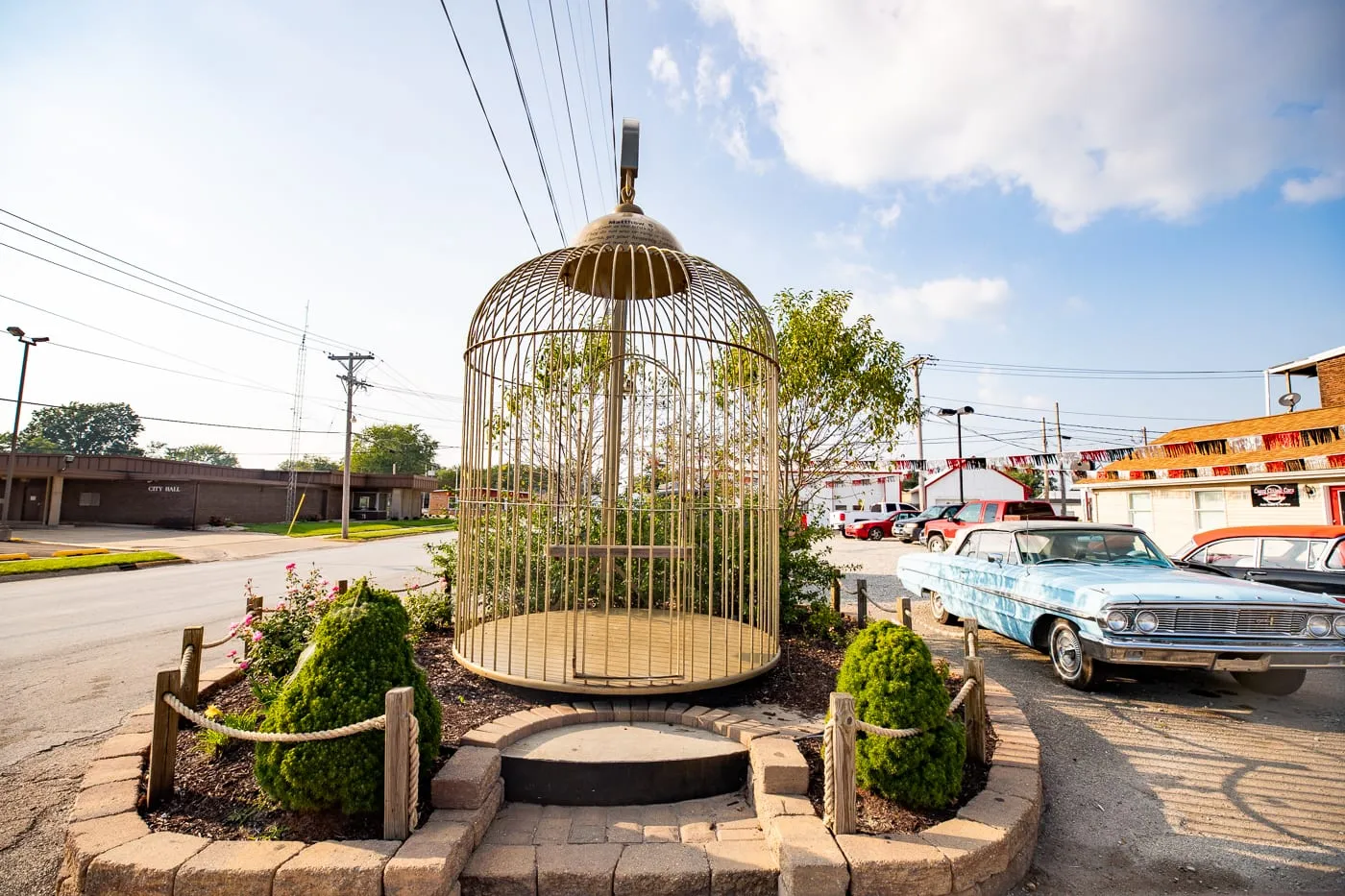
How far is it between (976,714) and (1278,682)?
4.24m

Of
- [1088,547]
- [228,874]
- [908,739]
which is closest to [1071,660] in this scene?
[1088,547]

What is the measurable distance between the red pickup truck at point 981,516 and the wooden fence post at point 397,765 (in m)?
13.7

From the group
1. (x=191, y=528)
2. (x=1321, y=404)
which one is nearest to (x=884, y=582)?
(x=1321, y=404)

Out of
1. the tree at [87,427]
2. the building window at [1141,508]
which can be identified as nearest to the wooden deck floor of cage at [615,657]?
the building window at [1141,508]

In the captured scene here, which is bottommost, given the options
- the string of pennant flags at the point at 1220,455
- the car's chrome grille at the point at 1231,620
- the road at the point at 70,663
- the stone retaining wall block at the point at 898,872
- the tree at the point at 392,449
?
the road at the point at 70,663

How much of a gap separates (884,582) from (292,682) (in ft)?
39.3

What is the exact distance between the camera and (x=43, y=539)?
21.6 m

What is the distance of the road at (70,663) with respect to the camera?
3.14 meters

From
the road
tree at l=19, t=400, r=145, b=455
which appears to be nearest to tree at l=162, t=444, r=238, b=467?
tree at l=19, t=400, r=145, b=455

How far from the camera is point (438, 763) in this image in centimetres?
321

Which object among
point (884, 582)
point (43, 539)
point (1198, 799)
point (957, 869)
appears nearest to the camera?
point (957, 869)

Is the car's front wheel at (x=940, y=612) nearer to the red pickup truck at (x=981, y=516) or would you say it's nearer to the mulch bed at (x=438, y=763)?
the mulch bed at (x=438, y=763)

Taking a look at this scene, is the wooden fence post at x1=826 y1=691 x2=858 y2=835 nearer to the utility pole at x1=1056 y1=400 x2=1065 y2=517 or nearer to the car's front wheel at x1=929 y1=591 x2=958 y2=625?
the car's front wheel at x1=929 y1=591 x2=958 y2=625

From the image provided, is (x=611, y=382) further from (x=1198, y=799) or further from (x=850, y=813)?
(x=1198, y=799)
